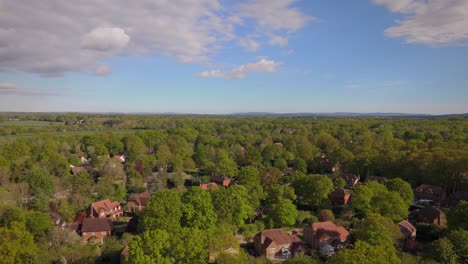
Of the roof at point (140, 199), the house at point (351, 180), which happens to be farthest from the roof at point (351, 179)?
the roof at point (140, 199)

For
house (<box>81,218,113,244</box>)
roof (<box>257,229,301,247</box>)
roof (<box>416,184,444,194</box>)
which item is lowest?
house (<box>81,218,113,244</box>)

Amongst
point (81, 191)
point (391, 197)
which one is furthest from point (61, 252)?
point (391, 197)

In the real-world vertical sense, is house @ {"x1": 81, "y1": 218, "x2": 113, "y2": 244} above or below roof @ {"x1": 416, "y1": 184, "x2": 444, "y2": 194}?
below

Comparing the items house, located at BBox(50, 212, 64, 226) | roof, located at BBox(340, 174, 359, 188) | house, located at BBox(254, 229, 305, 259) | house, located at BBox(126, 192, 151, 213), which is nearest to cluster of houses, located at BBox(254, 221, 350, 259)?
house, located at BBox(254, 229, 305, 259)

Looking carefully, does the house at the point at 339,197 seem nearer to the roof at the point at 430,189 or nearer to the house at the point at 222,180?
the roof at the point at 430,189

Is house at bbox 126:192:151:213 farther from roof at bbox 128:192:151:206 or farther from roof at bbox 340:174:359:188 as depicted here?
roof at bbox 340:174:359:188

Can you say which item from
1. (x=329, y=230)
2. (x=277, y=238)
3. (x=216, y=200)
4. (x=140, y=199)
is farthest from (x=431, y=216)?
(x=140, y=199)
